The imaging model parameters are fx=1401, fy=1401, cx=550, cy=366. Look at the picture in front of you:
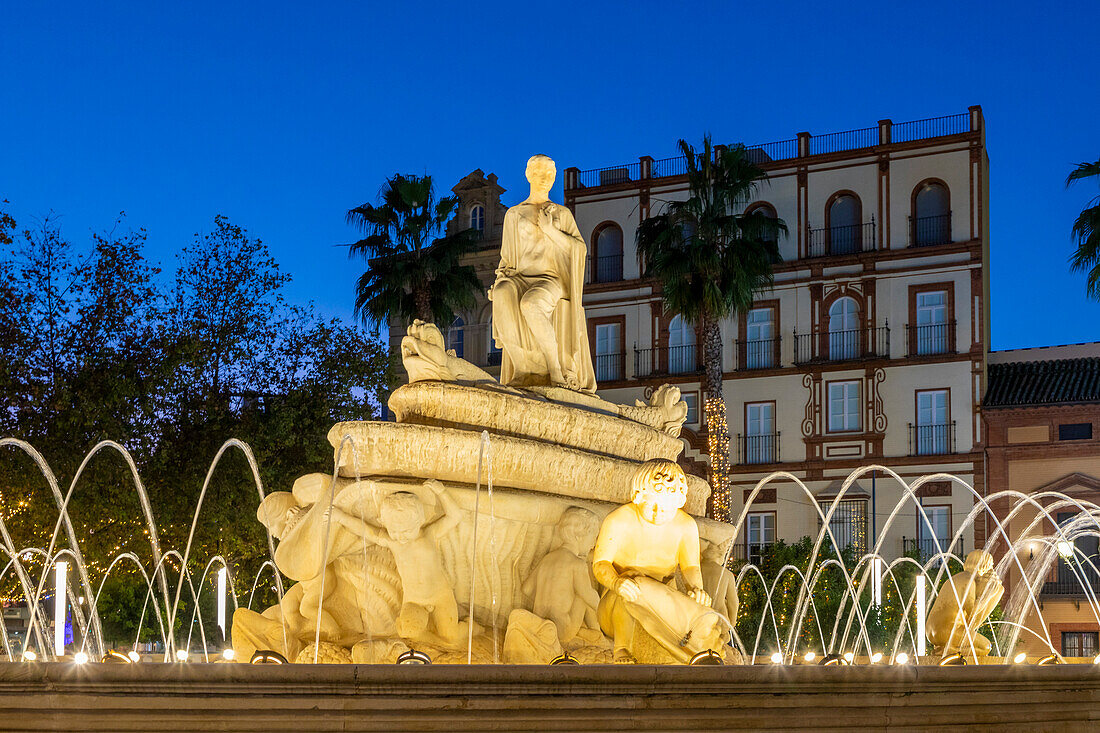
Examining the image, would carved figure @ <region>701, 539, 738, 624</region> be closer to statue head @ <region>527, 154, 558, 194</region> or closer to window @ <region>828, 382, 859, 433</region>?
statue head @ <region>527, 154, 558, 194</region>

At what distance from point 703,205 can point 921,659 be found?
26831 mm

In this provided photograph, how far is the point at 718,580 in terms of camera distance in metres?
10.9

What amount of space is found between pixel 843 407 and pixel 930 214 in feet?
21.4

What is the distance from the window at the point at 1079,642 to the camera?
38.7m

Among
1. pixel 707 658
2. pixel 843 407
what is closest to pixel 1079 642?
pixel 843 407

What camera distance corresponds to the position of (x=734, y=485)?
4422cm

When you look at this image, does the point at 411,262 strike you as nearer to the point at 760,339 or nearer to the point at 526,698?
the point at 760,339

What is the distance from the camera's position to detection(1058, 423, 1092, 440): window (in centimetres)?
3991

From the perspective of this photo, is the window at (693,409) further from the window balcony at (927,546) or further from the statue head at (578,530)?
the statue head at (578,530)

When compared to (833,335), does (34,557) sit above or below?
below

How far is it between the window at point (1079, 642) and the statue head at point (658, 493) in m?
33.7

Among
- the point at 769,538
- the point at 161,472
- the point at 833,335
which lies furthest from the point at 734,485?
the point at 161,472

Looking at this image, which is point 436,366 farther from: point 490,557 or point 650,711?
point 650,711

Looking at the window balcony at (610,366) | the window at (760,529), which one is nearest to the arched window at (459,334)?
the window balcony at (610,366)
